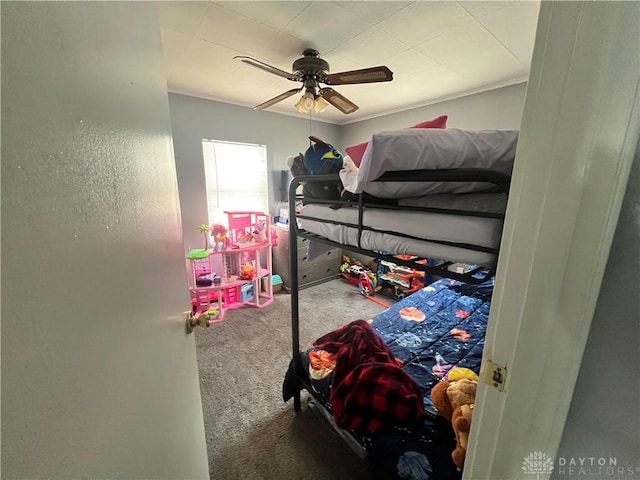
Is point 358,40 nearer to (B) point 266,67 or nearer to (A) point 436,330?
(B) point 266,67

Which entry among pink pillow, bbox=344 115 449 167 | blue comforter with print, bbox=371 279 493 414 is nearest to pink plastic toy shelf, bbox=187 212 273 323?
blue comforter with print, bbox=371 279 493 414

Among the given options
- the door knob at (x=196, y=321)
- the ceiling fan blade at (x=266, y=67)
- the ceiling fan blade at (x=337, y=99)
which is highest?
the ceiling fan blade at (x=266, y=67)

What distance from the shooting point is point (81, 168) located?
0.32m

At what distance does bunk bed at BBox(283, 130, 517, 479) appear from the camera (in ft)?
Result: 2.68

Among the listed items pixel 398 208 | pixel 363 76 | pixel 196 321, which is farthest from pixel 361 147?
pixel 196 321

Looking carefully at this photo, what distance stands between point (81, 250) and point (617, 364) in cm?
91

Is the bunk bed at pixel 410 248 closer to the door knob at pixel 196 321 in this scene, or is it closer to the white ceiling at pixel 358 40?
the door knob at pixel 196 321

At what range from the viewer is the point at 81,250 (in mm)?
326

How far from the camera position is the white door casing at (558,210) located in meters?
0.37

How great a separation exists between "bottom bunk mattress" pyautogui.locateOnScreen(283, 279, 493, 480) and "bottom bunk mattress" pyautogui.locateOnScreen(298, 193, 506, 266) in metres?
0.65

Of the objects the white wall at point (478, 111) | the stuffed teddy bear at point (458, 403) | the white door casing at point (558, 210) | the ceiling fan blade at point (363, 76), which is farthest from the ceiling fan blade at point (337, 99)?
the stuffed teddy bear at point (458, 403)

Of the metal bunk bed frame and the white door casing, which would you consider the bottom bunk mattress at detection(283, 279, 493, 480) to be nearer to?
the metal bunk bed frame

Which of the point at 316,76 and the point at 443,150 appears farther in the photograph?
the point at 316,76

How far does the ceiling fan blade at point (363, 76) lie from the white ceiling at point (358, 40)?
0.25m
